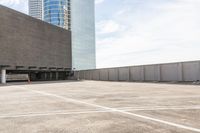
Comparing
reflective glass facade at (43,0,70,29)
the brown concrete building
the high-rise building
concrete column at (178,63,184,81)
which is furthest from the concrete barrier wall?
the high-rise building

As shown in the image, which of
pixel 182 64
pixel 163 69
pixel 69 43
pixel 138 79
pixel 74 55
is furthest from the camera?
pixel 74 55

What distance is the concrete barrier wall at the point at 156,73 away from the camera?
2772cm

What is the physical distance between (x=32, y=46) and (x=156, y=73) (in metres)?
27.7

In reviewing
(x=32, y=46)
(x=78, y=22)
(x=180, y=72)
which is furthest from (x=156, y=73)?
(x=78, y=22)

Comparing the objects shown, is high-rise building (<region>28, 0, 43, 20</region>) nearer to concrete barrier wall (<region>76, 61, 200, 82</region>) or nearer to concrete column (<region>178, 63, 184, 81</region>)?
concrete barrier wall (<region>76, 61, 200, 82</region>)

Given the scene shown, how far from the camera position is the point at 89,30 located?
100062 millimetres

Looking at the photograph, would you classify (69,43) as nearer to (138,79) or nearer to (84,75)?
(84,75)

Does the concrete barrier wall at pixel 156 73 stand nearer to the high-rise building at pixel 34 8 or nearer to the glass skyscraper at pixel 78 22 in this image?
the glass skyscraper at pixel 78 22

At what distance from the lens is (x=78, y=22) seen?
93.1 metres

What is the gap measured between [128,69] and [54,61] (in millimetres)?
22805

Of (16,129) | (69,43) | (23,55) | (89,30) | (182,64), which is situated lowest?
(16,129)

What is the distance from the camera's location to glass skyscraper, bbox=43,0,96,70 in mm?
87062

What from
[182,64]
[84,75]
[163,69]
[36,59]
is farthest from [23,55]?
[182,64]

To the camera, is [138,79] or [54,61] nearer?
[138,79]
